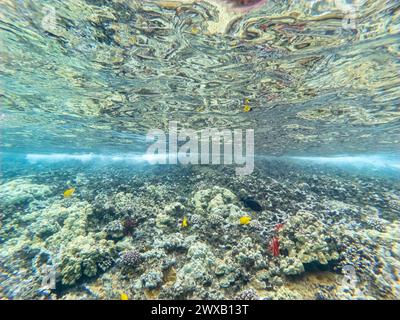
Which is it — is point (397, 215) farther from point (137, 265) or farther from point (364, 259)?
point (137, 265)

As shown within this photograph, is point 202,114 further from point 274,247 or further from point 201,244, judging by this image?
point 274,247

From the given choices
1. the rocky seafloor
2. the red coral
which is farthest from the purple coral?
the red coral

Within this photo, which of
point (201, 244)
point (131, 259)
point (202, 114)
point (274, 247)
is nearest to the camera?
point (131, 259)

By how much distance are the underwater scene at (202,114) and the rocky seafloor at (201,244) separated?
0.20ft

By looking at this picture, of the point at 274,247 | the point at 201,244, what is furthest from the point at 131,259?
the point at 274,247

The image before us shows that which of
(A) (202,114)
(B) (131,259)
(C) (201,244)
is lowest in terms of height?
(B) (131,259)

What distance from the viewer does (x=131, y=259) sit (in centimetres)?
757

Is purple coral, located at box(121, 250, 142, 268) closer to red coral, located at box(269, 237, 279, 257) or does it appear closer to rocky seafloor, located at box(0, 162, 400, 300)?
rocky seafloor, located at box(0, 162, 400, 300)

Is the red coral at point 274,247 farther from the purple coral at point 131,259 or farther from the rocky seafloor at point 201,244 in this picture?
Answer: the purple coral at point 131,259

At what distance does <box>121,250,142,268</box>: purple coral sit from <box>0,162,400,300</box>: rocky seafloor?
0.12 feet

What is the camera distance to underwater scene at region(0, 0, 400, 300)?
592 centimetres

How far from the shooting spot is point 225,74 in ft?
28.4

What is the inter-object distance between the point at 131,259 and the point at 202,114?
10.3 meters

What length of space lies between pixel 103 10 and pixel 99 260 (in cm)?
895
